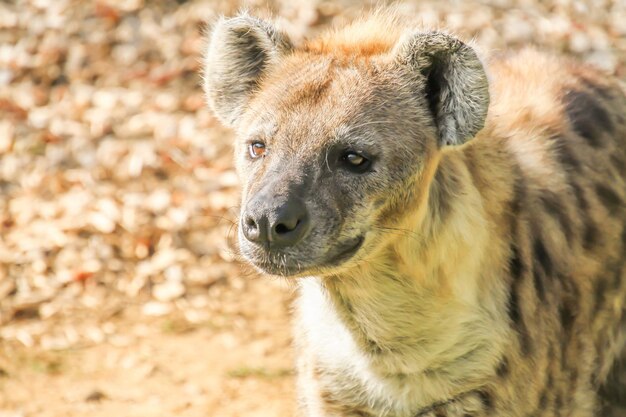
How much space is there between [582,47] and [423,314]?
4298 mm

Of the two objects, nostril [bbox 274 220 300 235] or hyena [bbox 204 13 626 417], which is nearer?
nostril [bbox 274 220 300 235]

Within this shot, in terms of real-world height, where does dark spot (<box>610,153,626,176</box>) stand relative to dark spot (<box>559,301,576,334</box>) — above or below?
above

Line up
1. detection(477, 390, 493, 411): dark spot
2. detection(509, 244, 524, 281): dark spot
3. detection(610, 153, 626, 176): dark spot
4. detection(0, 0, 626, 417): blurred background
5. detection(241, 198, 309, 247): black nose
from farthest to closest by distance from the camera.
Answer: detection(0, 0, 626, 417): blurred background < detection(610, 153, 626, 176): dark spot < detection(509, 244, 524, 281): dark spot < detection(477, 390, 493, 411): dark spot < detection(241, 198, 309, 247): black nose

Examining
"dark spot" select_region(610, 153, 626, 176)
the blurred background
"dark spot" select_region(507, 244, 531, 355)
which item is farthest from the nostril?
"dark spot" select_region(610, 153, 626, 176)

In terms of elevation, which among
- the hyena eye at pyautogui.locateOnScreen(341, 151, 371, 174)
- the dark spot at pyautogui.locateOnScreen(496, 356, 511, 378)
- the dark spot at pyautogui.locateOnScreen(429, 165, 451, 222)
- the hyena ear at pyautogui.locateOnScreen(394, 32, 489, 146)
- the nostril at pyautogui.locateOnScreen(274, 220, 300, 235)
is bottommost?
the dark spot at pyautogui.locateOnScreen(496, 356, 511, 378)

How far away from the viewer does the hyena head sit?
319 cm

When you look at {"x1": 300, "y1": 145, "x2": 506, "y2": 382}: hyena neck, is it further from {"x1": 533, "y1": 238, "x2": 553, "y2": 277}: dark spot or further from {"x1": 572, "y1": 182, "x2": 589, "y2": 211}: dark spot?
{"x1": 572, "y1": 182, "x2": 589, "y2": 211}: dark spot

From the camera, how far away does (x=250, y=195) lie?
3.26 metres

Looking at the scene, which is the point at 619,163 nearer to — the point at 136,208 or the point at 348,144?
the point at 348,144

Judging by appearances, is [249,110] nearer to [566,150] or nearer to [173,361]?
[566,150]

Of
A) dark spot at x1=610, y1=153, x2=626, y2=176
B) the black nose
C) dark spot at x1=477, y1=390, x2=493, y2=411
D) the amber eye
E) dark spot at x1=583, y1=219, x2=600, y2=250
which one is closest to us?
the black nose

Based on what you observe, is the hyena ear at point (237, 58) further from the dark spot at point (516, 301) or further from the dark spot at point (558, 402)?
the dark spot at point (558, 402)

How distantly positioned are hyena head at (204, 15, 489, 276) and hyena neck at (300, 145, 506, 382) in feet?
0.40

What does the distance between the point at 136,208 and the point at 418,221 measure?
3.52m
